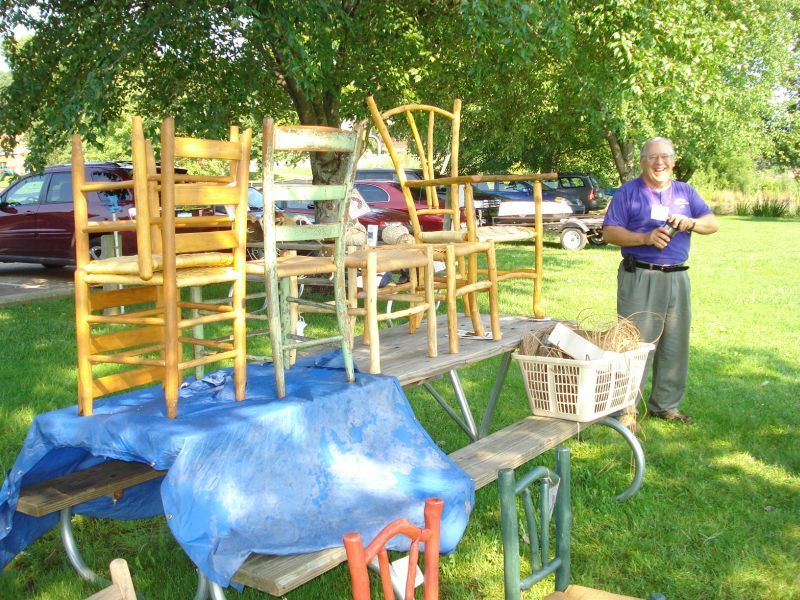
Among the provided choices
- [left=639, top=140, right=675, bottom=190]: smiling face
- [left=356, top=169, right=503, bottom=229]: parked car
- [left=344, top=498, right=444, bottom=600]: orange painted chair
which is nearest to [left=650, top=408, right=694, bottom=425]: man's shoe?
[left=639, top=140, right=675, bottom=190]: smiling face

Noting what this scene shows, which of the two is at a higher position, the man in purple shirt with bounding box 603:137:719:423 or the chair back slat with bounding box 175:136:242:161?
the chair back slat with bounding box 175:136:242:161

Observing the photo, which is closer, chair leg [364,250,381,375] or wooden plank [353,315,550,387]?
chair leg [364,250,381,375]

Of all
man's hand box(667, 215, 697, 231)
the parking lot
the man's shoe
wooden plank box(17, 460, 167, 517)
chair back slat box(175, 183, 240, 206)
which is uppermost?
chair back slat box(175, 183, 240, 206)

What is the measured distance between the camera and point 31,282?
12.7 metres

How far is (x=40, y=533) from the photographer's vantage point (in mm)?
3363

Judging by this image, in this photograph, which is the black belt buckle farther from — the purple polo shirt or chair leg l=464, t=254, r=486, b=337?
chair leg l=464, t=254, r=486, b=337

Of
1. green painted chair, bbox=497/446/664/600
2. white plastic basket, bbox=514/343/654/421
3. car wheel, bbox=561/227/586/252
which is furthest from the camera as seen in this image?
car wheel, bbox=561/227/586/252

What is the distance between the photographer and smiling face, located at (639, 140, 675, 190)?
524cm

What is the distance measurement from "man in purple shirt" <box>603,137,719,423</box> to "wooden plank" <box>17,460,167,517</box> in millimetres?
3197

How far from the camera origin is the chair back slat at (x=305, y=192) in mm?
3334

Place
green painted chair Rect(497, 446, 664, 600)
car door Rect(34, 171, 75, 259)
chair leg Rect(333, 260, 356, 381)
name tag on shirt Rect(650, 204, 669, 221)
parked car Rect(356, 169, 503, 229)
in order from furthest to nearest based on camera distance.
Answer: parked car Rect(356, 169, 503, 229) → car door Rect(34, 171, 75, 259) → name tag on shirt Rect(650, 204, 669, 221) → chair leg Rect(333, 260, 356, 381) → green painted chair Rect(497, 446, 664, 600)

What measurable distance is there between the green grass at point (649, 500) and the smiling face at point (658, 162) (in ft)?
3.32

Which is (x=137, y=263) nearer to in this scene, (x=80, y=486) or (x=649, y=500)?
(x=80, y=486)

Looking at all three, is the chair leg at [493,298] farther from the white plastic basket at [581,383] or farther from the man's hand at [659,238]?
the man's hand at [659,238]
